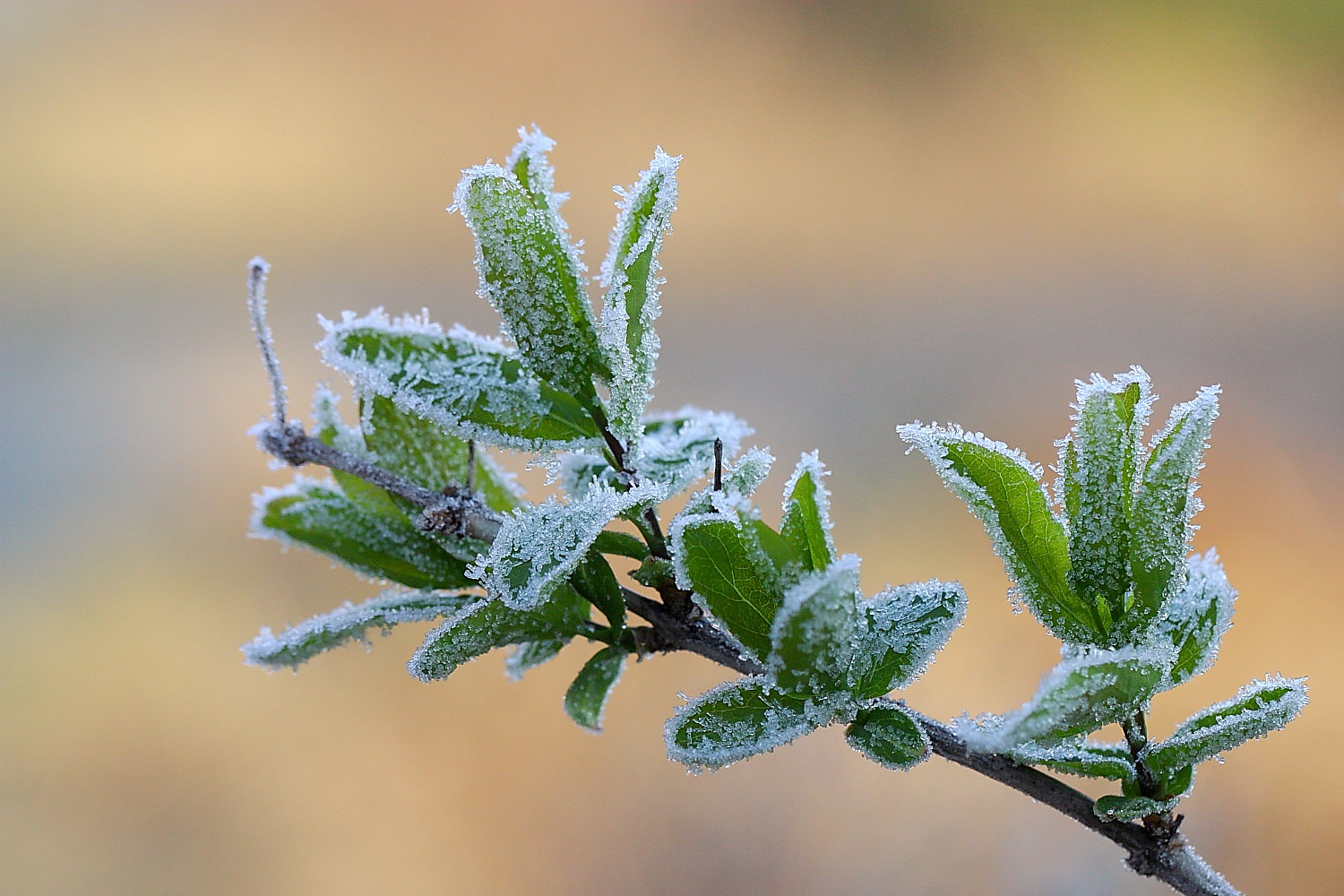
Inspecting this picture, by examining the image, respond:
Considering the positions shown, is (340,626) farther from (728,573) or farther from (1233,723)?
(1233,723)

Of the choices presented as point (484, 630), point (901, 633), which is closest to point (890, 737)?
point (901, 633)

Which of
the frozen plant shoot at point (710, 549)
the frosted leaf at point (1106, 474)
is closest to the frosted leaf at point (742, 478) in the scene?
the frozen plant shoot at point (710, 549)

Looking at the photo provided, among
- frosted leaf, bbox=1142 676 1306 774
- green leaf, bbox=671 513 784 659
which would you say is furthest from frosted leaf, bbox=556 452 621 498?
frosted leaf, bbox=1142 676 1306 774

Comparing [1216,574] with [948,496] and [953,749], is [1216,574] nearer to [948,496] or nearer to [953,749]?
[953,749]

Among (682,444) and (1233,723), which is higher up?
(682,444)

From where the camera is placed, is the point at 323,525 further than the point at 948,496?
No

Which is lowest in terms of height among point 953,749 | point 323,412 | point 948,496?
point 953,749

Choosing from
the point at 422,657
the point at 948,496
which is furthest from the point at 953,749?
the point at 948,496
